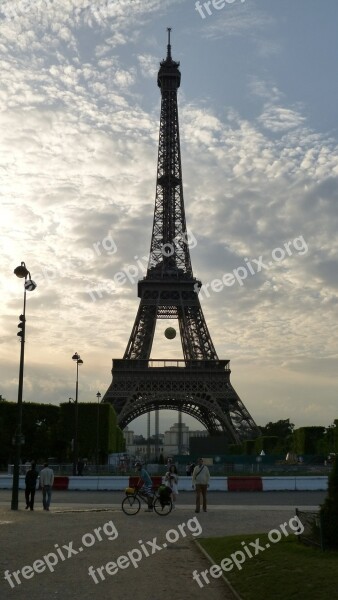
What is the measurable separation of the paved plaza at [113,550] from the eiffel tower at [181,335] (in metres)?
56.6

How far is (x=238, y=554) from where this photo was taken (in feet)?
44.1

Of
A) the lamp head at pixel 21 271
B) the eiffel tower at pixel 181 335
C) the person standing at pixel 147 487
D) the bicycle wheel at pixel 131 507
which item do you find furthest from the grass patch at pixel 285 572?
the eiffel tower at pixel 181 335

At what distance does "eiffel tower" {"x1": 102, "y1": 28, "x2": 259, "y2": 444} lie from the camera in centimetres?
8312

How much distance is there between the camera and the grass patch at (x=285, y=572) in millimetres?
9844

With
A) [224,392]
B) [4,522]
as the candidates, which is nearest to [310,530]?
[4,522]

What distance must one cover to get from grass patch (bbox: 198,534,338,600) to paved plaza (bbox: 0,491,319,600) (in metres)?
0.37

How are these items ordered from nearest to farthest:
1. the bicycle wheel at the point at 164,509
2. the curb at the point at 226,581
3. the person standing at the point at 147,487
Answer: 1. the curb at the point at 226,581
2. the bicycle wheel at the point at 164,509
3. the person standing at the point at 147,487

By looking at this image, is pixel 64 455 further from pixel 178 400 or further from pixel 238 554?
pixel 238 554

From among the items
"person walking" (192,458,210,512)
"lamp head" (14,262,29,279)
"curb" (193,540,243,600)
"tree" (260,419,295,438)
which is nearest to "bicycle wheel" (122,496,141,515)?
"person walking" (192,458,210,512)

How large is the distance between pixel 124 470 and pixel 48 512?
28.2m

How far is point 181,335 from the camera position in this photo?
90.4 metres

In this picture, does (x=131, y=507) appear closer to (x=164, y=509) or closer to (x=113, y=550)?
(x=164, y=509)

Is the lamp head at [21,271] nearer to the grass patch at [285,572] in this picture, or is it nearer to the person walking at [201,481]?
the person walking at [201,481]

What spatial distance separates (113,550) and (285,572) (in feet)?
16.8
